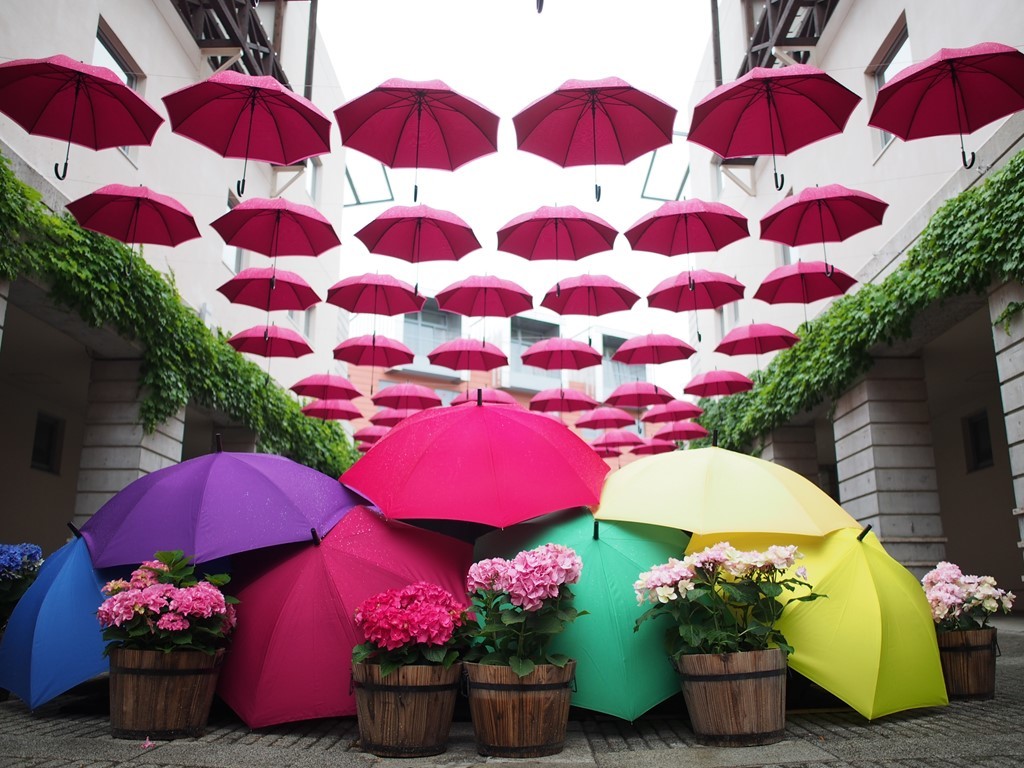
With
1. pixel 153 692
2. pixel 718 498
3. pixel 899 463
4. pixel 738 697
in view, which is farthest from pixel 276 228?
pixel 899 463

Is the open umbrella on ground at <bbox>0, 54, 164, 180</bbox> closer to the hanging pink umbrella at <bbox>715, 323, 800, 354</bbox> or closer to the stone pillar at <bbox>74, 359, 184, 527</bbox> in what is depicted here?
the stone pillar at <bbox>74, 359, 184, 527</bbox>

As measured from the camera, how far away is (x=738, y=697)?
15.3ft

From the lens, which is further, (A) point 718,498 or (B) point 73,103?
(B) point 73,103

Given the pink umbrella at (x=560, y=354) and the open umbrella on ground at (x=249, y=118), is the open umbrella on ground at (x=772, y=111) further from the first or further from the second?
the pink umbrella at (x=560, y=354)

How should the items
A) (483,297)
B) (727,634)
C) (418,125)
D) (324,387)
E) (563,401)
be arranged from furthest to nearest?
(563,401)
(324,387)
(483,297)
(418,125)
(727,634)

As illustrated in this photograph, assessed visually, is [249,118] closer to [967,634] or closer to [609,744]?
[609,744]

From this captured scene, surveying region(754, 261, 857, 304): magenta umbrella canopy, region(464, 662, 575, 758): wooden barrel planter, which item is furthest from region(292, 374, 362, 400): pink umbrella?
region(464, 662, 575, 758): wooden barrel planter

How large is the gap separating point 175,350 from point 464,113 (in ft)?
19.6

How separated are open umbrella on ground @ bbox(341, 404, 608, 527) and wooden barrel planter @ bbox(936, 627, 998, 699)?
271cm

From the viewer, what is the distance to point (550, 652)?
4.89 meters

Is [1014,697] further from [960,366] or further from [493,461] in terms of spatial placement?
[960,366]

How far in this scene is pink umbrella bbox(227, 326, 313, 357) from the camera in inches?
535

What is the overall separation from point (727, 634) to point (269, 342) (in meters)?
10.6

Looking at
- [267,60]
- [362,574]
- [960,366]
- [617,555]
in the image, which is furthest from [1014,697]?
[267,60]
